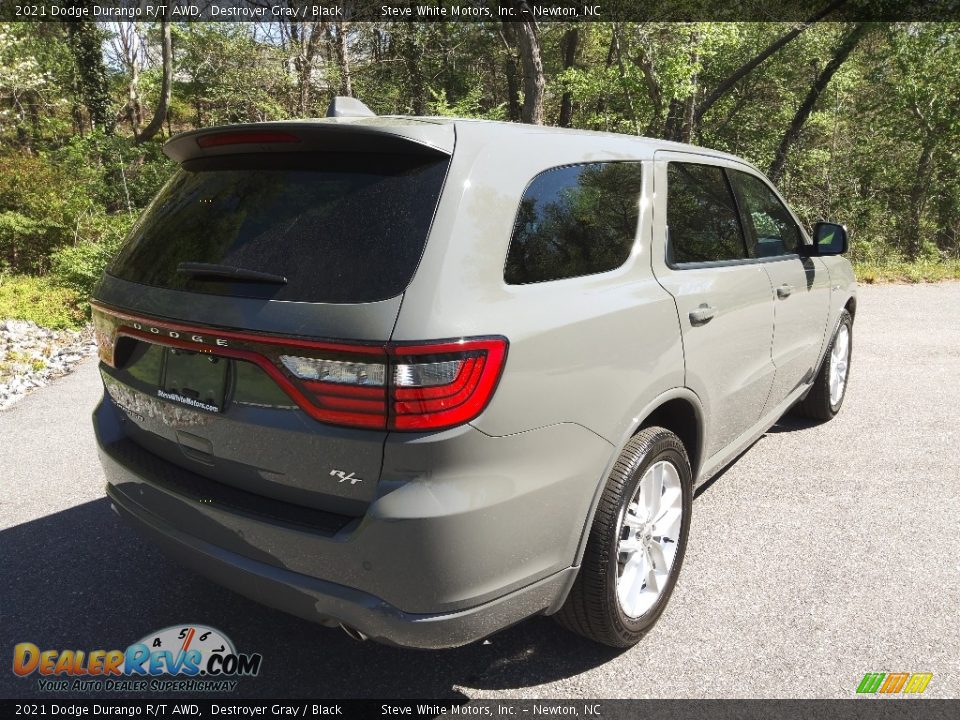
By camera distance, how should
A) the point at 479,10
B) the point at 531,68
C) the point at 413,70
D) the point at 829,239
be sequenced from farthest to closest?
the point at 413,70 < the point at 479,10 < the point at 531,68 < the point at 829,239

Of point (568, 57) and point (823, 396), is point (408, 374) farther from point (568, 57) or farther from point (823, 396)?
point (568, 57)

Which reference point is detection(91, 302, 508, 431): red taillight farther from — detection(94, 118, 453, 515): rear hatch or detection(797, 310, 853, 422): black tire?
detection(797, 310, 853, 422): black tire

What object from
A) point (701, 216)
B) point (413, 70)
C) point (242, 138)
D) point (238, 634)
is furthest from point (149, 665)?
point (413, 70)

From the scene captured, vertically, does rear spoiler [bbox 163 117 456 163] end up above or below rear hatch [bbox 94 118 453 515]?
above

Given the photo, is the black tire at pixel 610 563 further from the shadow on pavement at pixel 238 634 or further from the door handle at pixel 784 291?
the door handle at pixel 784 291

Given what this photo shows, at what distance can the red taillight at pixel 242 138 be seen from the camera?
2.10 metres

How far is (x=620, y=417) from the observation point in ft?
7.30

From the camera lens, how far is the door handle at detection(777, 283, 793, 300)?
3.54 m

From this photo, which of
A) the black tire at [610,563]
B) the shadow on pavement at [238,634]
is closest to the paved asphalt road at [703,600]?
the shadow on pavement at [238,634]

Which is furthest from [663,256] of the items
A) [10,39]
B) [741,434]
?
[10,39]

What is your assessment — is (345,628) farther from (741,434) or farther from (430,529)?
(741,434)

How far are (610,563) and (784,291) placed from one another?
204 cm

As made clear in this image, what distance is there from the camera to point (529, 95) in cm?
1399

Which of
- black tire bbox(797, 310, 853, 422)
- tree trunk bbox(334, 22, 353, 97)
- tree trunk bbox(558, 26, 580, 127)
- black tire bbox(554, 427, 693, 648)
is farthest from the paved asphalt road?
tree trunk bbox(558, 26, 580, 127)
